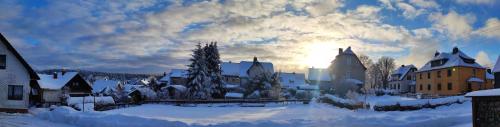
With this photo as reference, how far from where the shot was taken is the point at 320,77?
307 feet

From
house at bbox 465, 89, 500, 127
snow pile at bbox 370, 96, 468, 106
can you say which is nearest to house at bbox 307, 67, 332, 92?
snow pile at bbox 370, 96, 468, 106

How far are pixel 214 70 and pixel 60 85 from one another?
21.4 metres

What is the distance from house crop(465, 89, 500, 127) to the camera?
16.1m

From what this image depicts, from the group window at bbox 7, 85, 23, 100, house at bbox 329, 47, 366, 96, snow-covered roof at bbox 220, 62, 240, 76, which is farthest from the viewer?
snow-covered roof at bbox 220, 62, 240, 76

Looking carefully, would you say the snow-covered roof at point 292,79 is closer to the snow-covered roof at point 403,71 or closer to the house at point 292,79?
the house at point 292,79

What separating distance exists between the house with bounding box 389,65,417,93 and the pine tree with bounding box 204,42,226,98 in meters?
50.2

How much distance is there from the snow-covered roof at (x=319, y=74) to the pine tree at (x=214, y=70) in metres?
33.7

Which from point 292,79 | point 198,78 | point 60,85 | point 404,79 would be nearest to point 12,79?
point 60,85

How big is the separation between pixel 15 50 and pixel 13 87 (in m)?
3.05

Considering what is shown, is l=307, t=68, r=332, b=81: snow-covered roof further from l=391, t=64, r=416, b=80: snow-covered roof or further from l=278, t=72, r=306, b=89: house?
l=391, t=64, r=416, b=80: snow-covered roof

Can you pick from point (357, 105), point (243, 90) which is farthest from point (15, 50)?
point (243, 90)

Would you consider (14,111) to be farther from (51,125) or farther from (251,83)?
(251,83)

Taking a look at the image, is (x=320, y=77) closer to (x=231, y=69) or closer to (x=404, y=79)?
(x=231, y=69)

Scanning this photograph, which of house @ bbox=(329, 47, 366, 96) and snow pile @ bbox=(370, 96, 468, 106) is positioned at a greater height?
house @ bbox=(329, 47, 366, 96)
